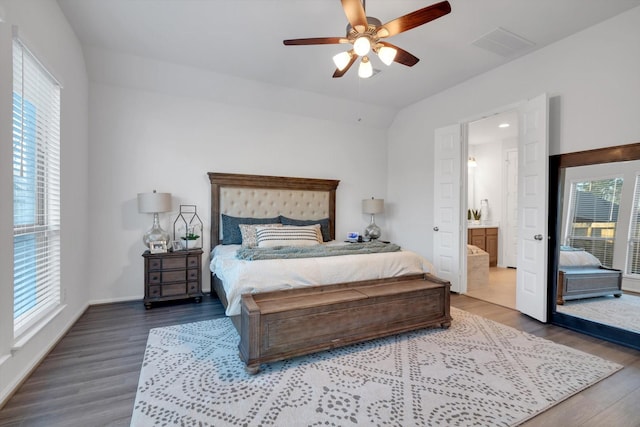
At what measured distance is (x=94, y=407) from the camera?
70.1 inches

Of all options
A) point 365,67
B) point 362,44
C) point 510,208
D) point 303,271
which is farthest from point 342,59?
point 510,208

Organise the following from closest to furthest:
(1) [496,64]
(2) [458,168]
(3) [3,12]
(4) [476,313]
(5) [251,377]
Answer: (3) [3,12], (5) [251,377], (4) [476,313], (1) [496,64], (2) [458,168]

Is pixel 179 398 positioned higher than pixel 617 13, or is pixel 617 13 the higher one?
pixel 617 13

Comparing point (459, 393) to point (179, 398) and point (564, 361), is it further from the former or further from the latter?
point (179, 398)

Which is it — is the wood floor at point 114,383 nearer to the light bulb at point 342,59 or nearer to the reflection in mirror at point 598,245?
the reflection in mirror at point 598,245

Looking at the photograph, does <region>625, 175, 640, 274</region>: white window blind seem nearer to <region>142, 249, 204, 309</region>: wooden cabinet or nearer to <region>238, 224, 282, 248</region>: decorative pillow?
<region>238, 224, 282, 248</region>: decorative pillow

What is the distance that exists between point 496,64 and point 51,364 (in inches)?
216

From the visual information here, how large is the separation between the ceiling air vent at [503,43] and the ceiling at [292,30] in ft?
0.16

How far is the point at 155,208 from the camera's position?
3570 millimetres

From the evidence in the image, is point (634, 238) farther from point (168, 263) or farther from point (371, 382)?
point (168, 263)

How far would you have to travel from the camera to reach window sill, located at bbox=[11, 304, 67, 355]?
6.34ft

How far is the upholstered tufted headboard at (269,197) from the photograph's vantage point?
422 cm

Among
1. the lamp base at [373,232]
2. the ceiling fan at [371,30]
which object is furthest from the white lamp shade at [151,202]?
the lamp base at [373,232]

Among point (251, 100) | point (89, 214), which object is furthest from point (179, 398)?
point (251, 100)
